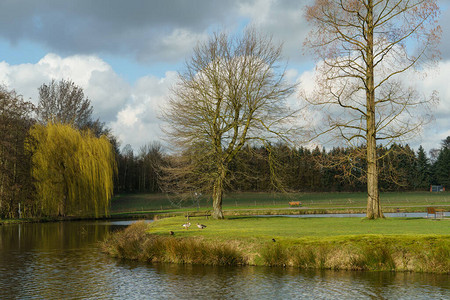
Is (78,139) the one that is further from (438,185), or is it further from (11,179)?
(438,185)

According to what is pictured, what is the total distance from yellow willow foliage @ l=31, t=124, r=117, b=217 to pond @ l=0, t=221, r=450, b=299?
104 ft

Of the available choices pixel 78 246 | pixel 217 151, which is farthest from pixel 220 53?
pixel 78 246

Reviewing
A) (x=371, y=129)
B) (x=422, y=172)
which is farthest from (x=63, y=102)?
(x=422, y=172)

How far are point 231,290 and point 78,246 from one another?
16015 millimetres

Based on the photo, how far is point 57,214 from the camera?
5388 centimetres

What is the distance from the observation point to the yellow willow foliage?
174ft

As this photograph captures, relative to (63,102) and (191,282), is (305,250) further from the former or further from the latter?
(63,102)

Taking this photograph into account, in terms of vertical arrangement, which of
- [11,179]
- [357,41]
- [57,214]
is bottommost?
[57,214]

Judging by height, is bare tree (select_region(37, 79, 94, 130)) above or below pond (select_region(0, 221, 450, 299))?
above

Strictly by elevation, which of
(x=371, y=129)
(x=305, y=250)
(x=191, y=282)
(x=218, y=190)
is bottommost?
(x=191, y=282)

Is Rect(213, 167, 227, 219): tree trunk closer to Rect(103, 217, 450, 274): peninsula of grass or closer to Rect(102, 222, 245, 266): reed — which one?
Rect(102, 222, 245, 266): reed

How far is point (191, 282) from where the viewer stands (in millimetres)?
16891

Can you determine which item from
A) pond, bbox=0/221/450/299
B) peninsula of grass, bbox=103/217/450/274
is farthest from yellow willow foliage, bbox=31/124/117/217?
peninsula of grass, bbox=103/217/450/274

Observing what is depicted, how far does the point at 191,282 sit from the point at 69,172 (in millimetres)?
40863
